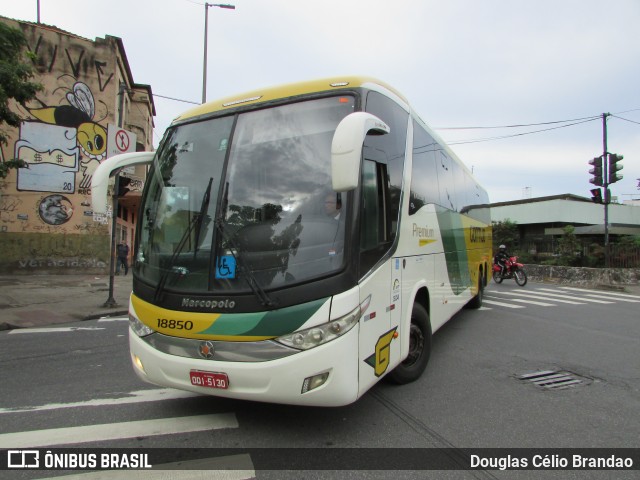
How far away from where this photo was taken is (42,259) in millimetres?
18266

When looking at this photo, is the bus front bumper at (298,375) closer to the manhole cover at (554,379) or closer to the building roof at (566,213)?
the manhole cover at (554,379)

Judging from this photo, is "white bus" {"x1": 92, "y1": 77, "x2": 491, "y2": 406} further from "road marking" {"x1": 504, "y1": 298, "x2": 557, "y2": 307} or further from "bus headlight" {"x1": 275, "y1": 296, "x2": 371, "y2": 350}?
"road marking" {"x1": 504, "y1": 298, "x2": 557, "y2": 307}

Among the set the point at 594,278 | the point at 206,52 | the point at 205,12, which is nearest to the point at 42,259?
the point at 206,52

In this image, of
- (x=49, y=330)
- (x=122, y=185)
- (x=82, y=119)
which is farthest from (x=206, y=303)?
(x=82, y=119)

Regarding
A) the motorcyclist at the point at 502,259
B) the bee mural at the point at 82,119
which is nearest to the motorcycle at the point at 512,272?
the motorcyclist at the point at 502,259

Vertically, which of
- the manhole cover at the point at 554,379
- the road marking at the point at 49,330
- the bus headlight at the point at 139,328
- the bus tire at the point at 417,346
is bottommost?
the road marking at the point at 49,330

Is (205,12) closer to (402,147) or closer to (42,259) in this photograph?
(42,259)

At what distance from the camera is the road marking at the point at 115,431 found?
Result: 3510 mm

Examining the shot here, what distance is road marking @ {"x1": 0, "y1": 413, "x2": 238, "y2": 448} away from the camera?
Result: 3510mm

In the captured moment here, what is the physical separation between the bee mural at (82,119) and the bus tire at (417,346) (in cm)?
1911

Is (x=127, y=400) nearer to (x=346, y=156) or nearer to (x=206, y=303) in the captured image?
(x=206, y=303)

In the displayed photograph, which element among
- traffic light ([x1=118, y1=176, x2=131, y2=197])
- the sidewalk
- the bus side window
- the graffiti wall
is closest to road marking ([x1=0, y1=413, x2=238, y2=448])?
the bus side window

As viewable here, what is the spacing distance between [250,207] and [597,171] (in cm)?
1553

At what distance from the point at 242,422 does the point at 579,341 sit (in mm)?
6032
